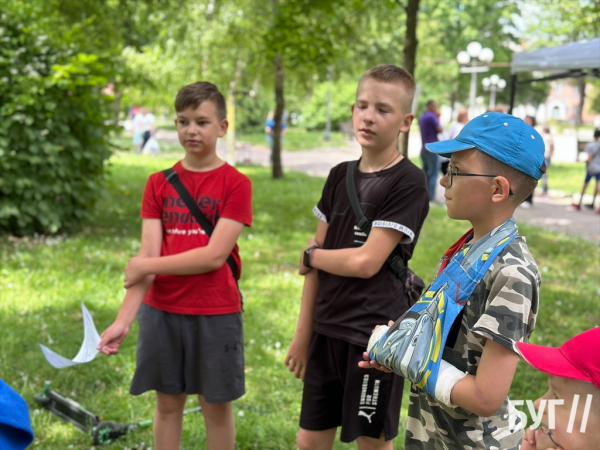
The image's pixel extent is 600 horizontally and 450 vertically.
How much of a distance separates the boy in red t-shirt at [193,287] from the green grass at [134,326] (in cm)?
87

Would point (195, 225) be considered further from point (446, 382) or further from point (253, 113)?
point (253, 113)

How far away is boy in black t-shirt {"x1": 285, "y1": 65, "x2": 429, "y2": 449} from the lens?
256 cm

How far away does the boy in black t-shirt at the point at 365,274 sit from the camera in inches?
101

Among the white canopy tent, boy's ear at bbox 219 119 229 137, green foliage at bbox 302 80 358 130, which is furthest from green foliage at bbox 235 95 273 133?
boy's ear at bbox 219 119 229 137

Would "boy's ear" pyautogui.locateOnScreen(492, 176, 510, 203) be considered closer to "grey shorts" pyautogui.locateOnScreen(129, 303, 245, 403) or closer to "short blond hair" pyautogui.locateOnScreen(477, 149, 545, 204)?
"short blond hair" pyautogui.locateOnScreen(477, 149, 545, 204)

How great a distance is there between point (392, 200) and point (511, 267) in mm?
906

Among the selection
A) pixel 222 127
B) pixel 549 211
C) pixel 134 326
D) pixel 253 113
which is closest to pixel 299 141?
pixel 253 113

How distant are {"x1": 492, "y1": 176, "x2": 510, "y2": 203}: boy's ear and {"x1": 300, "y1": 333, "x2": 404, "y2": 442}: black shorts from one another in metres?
1.01

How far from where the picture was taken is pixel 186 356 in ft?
9.90

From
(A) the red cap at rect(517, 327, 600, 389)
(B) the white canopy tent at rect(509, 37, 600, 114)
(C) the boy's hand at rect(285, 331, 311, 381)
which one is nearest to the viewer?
(A) the red cap at rect(517, 327, 600, 389)

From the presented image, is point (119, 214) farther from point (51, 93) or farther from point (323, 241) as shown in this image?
point (323, 241)

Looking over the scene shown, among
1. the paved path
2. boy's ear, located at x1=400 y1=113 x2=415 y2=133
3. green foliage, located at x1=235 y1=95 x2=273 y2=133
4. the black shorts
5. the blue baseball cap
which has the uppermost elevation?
green foliage, located at x1=235 y1=95 x2=273 y2=133

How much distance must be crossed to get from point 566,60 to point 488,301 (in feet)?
24.7

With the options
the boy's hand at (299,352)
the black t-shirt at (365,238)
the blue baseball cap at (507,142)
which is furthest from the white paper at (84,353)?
the blue baseball cap at (507,142)
